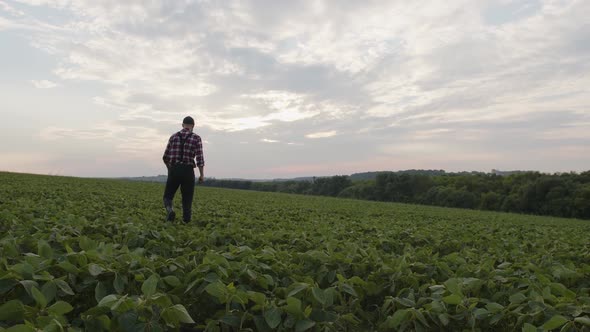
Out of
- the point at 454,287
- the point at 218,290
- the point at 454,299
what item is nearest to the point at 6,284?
the point at 218,290

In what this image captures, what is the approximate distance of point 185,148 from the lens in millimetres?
8977

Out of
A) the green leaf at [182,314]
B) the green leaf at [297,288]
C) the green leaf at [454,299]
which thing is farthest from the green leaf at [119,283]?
the green leaf at [454,299]

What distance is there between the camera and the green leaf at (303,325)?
2.40 metres

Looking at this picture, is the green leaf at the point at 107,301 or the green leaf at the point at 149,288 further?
the green leaf at the point at 149,288

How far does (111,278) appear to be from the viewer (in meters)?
2.90

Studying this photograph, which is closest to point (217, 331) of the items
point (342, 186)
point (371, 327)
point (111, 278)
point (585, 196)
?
point (111, 278)

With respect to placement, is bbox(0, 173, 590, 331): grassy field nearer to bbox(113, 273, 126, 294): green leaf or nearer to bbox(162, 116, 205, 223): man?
bbox(113, 273, 126, 294): green leaf

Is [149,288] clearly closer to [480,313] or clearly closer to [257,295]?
[257,295]

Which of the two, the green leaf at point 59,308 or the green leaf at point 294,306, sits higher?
the green leaf at point 59,308

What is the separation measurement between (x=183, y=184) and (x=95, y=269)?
6.57 metres

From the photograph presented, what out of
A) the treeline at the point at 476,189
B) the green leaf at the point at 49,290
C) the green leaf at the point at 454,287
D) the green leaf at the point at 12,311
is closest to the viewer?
the green leaf at the point at 12,311

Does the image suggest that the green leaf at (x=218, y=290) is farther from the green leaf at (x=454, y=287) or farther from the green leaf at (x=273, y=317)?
the green leaf at (x=454, y=287)

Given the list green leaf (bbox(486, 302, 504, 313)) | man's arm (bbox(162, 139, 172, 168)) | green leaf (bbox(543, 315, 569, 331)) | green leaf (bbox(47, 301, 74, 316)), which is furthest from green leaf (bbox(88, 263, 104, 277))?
man's arm (bbox(162, 139, 172, 168))

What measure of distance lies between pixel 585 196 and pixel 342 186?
53.7m
